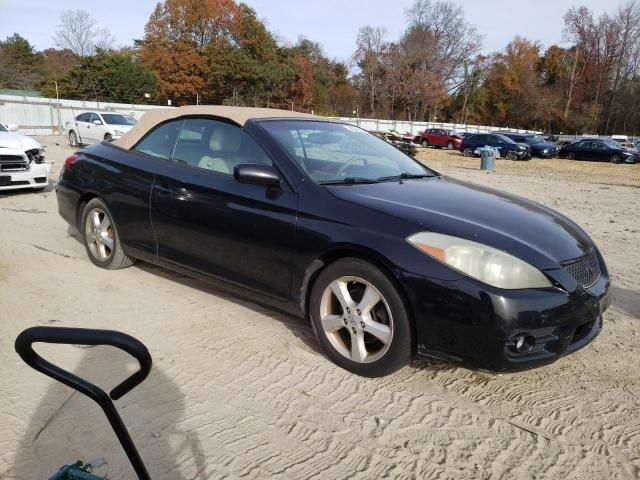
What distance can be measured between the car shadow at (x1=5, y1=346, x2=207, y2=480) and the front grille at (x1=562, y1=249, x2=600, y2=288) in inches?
87.0

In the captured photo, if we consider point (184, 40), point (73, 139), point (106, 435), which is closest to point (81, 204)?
point (106, 435)

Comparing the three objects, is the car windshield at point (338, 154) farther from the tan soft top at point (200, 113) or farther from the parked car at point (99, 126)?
the parked car at point (99, 126)

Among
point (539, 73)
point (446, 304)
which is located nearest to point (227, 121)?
point (446, 304)

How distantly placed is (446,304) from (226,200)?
1.71m

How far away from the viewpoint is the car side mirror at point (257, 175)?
325cm

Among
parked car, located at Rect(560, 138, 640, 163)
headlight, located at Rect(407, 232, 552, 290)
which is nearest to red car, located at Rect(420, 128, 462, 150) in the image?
parked car, located at Rect(560, 138, 640, 163)

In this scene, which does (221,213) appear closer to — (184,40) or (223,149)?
(223,149)

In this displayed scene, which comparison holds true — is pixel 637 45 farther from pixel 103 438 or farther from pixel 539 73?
pixel 103 438

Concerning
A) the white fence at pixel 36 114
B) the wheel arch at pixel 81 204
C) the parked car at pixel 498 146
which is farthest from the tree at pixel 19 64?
the wheel arch at pixel 81 204

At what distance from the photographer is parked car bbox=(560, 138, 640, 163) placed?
89.0ft

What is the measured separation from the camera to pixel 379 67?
6662 cm

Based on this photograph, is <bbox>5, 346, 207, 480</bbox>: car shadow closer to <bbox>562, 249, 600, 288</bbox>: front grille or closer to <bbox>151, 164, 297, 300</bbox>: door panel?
<bbox>151, 164, 297, 300</bbox>: door panel

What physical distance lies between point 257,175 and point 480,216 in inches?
55.8

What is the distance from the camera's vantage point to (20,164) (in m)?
8.36
